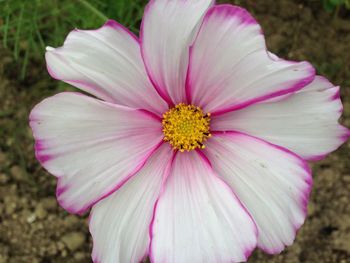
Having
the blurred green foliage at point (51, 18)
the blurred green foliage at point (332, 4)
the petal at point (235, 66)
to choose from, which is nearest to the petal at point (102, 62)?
the petal at point (235, 66)

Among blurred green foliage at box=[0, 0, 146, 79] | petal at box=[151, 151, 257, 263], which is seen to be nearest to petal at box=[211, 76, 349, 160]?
petal at box=[151, 151, 257, 263]

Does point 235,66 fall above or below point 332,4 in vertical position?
above

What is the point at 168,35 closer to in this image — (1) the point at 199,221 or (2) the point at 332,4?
(1) the point at 199,221

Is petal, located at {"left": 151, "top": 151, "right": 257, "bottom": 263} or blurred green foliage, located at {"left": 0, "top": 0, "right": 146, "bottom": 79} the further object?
blurred green foliage, located at {"left": 0, "top": 0, "right": 146, "bottom": 79}

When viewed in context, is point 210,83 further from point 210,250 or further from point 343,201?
point 343,201

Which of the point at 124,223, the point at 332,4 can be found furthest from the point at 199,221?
the point at 332,4

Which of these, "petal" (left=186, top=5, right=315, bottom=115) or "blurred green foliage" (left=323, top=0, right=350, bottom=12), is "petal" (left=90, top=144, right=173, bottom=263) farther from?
"blurred green foliage" (left=323, top=0, right=350, bottom=12)
